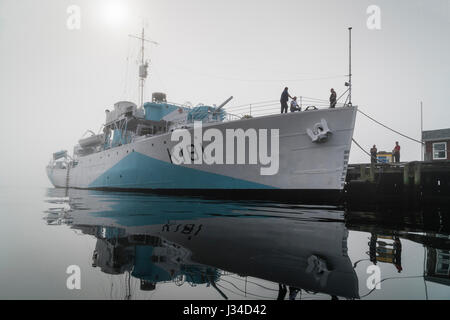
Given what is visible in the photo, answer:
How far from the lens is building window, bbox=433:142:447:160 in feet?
63.8

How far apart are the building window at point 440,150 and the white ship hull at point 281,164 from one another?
610 inches

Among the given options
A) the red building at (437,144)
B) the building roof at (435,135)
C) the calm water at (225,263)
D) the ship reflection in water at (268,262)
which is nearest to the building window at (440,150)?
the red building at (437,144)

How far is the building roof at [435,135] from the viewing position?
770 inches

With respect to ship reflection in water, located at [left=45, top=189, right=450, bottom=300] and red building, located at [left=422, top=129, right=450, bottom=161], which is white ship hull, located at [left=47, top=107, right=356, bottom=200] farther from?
red building, located at [left=422, top=129, right=450, bottom=161]

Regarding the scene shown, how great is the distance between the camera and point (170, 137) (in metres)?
12.8

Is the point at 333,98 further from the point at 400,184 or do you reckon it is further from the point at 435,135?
the point at 435,135

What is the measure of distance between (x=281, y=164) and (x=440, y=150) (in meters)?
17.2

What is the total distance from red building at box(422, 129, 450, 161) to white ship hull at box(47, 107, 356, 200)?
15.5m

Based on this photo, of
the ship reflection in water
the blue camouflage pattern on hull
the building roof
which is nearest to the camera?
the ship reflection in water

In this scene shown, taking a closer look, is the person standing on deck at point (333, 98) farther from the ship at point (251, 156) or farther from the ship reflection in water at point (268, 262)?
the ship reflection in water at point (268, 262)

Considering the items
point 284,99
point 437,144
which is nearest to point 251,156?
point 284,99

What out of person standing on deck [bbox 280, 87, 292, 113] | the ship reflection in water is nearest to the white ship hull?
person standing on deck [bbox 280, 87, 292, 113]
